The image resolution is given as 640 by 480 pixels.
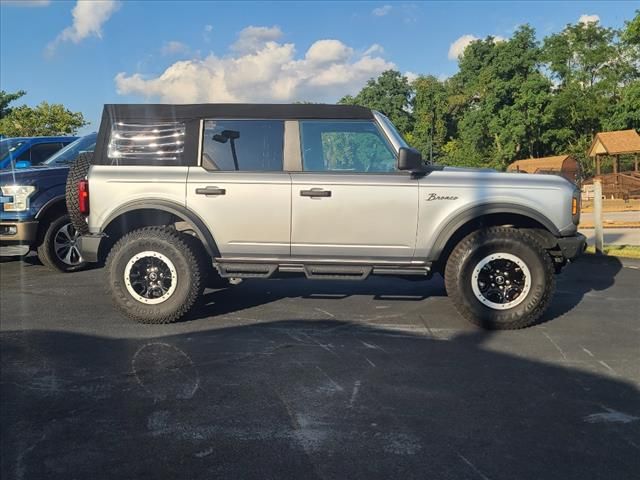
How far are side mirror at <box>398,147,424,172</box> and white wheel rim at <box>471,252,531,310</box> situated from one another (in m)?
1.09

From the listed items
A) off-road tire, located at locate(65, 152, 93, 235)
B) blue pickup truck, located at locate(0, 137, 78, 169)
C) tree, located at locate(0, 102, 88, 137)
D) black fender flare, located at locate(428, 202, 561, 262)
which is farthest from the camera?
tree, located at locate(0, 102, 88, 137)

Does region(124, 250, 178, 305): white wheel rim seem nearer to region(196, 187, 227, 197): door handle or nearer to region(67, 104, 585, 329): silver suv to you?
region(67, 104, 585, 329): silver suv

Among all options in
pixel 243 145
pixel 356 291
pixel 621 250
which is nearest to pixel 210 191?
pixel 243 145

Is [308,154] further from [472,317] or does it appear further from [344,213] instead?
[472,317]

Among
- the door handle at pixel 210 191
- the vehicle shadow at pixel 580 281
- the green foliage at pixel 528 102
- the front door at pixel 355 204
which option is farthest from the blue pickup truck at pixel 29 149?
the green foliage at pixel 528 102

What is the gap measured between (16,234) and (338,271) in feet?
15.6

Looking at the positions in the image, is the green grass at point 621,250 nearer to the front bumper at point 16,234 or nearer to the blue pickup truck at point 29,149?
the front bumper at point 16,234

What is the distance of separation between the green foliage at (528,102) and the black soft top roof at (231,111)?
104 ft

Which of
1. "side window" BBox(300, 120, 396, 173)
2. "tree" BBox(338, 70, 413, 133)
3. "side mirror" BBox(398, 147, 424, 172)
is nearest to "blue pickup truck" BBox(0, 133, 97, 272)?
"side window" BBox(300, 120, 396, 173)

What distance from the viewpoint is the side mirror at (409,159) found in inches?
204

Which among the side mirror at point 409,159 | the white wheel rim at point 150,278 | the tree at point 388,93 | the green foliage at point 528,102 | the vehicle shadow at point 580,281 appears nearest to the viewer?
the side mirror at point 409,159

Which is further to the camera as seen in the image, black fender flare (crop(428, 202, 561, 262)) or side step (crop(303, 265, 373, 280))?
side step (crop(303, 265, 373, 280))

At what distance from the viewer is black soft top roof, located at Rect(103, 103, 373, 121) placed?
5.61 m

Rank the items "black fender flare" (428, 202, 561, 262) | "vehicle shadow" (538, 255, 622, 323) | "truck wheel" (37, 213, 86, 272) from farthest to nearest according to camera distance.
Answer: "truck wheel" (37, 213, 86, 272)
"vehicle shadow" (538, 255, 622, 323)
"black fender flare" (428, 202, 561, 262)
